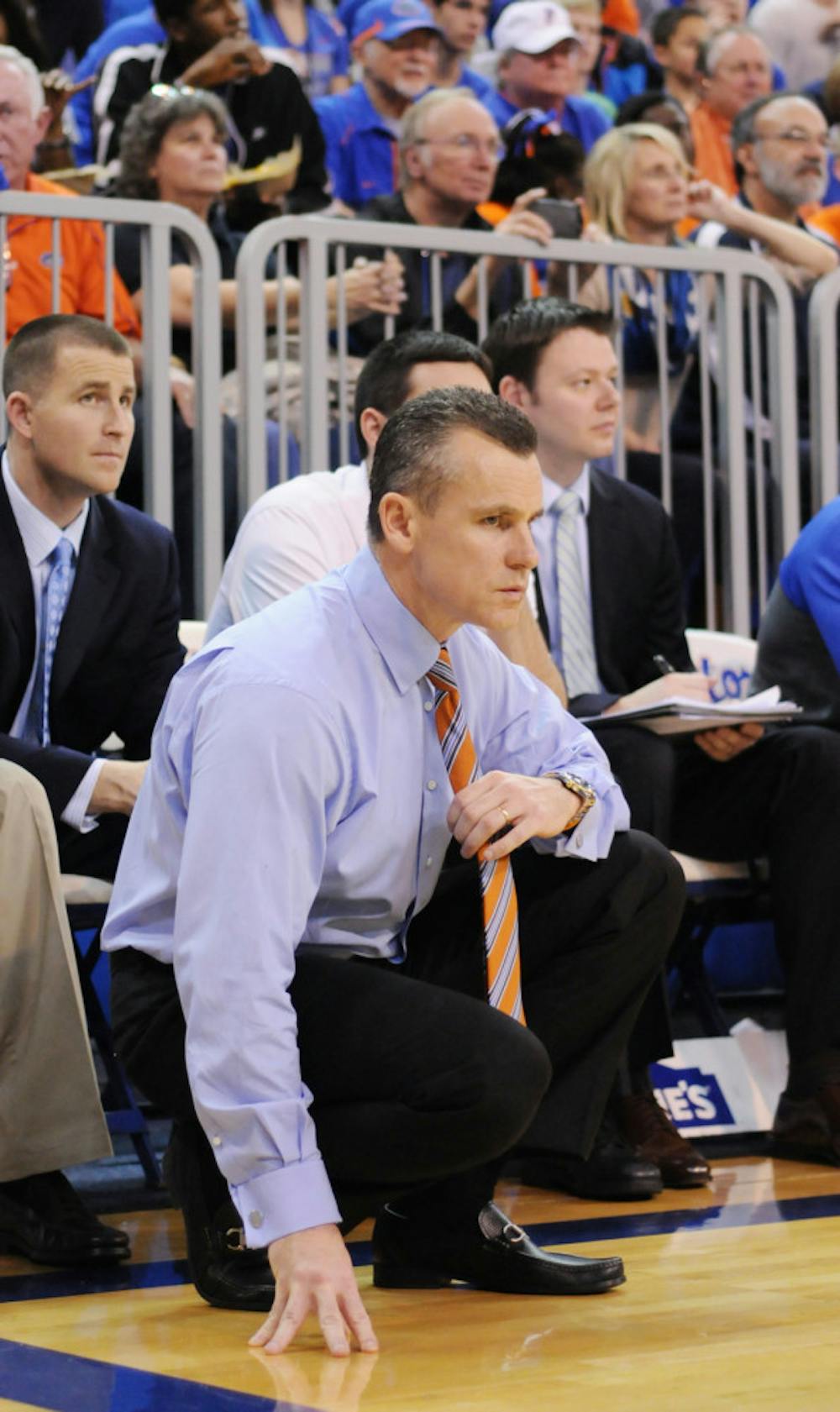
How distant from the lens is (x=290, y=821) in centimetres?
274

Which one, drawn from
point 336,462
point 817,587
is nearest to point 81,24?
point 336,462

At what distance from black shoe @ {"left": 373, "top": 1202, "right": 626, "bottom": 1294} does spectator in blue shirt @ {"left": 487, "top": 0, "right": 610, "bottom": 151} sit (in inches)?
229

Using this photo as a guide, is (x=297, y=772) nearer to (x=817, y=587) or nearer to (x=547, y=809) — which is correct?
(x=547, y=809)

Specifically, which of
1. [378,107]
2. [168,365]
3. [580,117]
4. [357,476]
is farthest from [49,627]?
[580,117]

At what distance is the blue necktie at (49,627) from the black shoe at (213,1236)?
3.90ft

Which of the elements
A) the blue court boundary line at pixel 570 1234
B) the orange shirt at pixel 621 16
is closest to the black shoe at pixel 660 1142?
the blue court boundary line at pixel 570 1234

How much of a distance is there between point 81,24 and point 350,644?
5563 millimetres

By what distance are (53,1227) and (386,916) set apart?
2.69 ft

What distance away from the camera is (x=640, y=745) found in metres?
4.36

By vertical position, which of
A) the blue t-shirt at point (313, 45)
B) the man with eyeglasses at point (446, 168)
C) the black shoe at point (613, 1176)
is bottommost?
the black shoe at point (613, 1176)

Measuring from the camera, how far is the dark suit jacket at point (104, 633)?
405 cm

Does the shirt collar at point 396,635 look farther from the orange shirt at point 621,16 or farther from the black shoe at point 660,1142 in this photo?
the orange shirt at point 621,16

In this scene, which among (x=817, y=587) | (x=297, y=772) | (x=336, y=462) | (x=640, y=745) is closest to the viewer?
(x=297, y=772)

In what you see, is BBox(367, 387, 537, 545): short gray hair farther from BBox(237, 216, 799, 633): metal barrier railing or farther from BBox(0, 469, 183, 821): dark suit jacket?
BBox(237, 216, 799, 633): metal barrier railing
